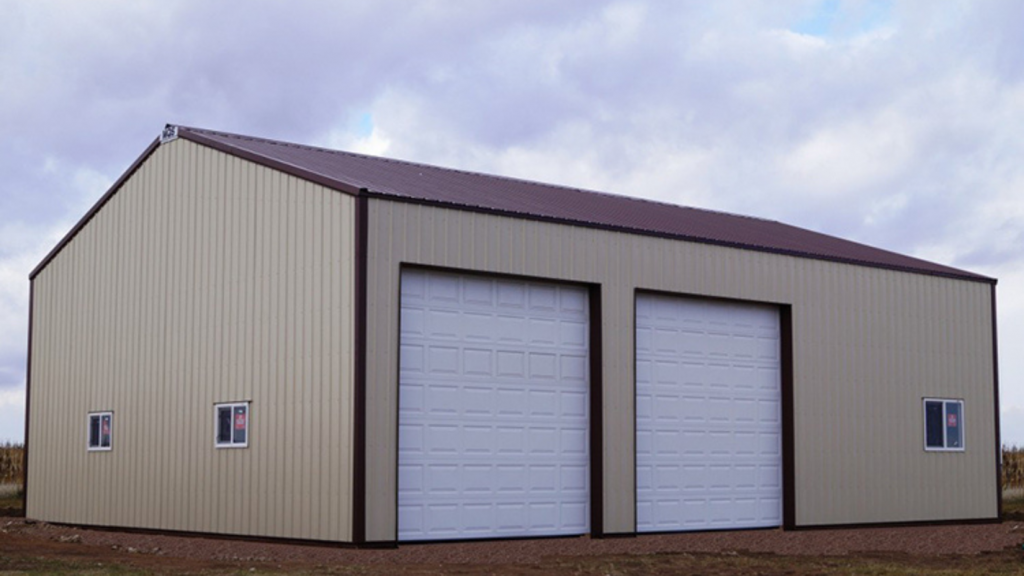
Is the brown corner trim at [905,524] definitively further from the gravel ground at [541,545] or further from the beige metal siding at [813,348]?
the gravel ground at [541,545]

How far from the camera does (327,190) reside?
19.7 meters

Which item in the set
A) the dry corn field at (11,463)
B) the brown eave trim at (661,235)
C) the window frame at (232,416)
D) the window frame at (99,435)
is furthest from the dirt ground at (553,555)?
the dry corn field at (11,463)

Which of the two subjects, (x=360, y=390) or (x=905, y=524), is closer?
(x=360, y=390)

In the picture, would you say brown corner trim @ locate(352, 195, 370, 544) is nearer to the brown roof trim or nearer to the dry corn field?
the brown roof trim

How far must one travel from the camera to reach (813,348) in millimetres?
24891

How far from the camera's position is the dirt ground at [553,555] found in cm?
1706

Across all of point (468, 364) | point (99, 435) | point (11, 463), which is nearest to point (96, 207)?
point (99, 435)

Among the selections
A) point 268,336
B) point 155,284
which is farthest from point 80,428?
point 268,336

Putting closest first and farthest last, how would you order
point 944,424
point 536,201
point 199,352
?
point 199,352 < point 536,201 < point 944,424

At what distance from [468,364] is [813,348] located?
739 cm

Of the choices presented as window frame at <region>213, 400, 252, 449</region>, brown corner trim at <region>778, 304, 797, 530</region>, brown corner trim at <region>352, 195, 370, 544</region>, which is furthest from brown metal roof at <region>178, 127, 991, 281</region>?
window frame at <region>213, 400, 252, 449</region>

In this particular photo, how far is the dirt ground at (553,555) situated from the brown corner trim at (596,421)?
44 cm

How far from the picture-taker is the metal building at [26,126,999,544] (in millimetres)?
19500

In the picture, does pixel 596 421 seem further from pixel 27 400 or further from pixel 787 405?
pixel 27 400
